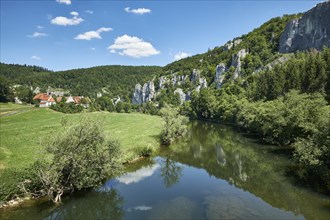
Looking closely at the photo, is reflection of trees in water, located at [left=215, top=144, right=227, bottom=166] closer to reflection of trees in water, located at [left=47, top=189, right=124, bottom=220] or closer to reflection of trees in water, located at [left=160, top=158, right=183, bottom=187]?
reflection of trees in water, located at [left=160, top=158, right=183, bottom=187]

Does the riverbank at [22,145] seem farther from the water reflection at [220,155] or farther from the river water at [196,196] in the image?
the water reflection at [220,155]

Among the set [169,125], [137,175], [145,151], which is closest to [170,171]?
[137,175]

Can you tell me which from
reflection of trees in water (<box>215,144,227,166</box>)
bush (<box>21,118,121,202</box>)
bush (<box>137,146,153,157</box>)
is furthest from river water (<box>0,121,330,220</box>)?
bush (<box>21,118,121,202</box>)

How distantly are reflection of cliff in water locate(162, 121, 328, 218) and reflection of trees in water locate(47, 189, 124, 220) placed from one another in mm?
14558

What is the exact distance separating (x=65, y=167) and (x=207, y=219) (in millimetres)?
13377

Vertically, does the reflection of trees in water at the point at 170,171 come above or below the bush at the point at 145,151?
below

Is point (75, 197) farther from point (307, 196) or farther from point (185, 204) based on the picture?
point (307, 196)

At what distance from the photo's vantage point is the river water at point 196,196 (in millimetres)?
22562

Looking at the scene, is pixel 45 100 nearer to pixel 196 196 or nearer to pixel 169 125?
pixel 169 125

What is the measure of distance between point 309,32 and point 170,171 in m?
136

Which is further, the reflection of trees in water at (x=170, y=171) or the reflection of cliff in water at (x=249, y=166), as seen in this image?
the reflection of trees in water at (x=170, y=171)

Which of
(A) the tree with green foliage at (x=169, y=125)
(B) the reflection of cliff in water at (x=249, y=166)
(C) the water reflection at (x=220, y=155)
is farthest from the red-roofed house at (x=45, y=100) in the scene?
(C) the water reflection at (x=220, y=155)

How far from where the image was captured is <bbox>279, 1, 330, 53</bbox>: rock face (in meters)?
129

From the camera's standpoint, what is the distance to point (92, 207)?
24.3m
